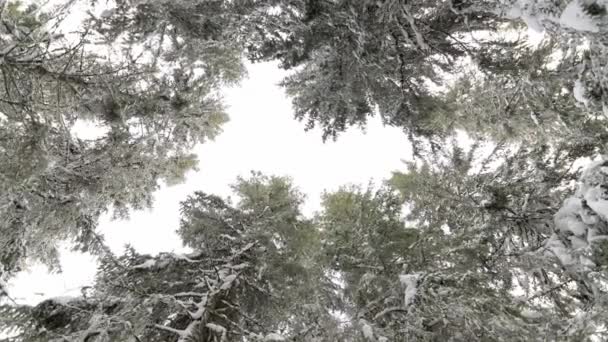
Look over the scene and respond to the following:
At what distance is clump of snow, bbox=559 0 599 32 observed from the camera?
287 cm

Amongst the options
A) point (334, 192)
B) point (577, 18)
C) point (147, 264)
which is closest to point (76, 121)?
point (147, 264)

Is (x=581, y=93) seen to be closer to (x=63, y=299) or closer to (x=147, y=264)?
(x=147, y=264)

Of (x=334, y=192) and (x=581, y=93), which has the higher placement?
(x=334, y=192)

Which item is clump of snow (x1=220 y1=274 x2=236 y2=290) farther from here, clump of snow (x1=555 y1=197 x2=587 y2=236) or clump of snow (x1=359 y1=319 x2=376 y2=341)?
clump of snow (x1=555 y1=197 x2=587 y2=236)

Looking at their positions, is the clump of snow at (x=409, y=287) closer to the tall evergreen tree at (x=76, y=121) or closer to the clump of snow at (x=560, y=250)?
the clump of snow at (x=560, y=250)

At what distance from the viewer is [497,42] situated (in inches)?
208

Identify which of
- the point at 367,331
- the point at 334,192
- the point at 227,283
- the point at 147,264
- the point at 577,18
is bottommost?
the point at 367,331

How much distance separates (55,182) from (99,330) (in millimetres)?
2999

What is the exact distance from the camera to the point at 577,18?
291 centimetres

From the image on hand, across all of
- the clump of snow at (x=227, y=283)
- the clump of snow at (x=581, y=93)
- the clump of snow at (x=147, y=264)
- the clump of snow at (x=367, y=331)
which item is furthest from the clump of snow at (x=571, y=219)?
the clump of snow at (x=147, y=264)

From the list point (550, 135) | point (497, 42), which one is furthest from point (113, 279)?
point (550, 135)

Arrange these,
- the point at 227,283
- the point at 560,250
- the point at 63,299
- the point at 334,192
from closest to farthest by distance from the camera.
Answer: the point at 560,250 < the point at 63,299 < the point at 227,283 < the point at 334,192

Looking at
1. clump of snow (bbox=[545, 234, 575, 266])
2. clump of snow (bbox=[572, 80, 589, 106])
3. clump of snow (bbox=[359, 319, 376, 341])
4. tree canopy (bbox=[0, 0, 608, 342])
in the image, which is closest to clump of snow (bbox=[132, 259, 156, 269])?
tree canopy (bbox=[0, 0, 608, 342])

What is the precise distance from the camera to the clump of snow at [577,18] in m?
2.87
